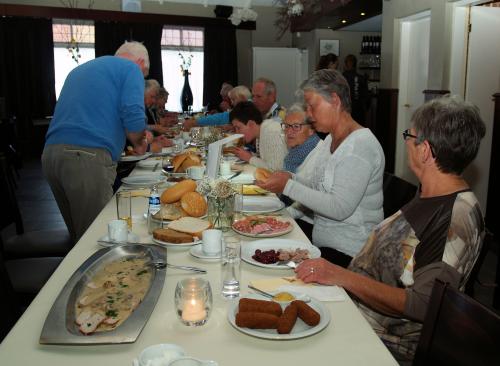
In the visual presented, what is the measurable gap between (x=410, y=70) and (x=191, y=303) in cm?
647

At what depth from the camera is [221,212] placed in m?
1.96

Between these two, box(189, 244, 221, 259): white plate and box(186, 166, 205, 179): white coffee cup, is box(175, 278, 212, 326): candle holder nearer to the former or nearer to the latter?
box(189, 244, 221, 259): white plate

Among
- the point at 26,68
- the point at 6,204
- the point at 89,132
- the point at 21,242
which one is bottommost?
the point at 21,242

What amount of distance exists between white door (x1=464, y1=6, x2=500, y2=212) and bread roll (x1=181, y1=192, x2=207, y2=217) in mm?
3790

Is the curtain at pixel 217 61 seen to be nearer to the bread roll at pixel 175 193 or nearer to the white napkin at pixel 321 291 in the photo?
the bread roll at pixel 175 193

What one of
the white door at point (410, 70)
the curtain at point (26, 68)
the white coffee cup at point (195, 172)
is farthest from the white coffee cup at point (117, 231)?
the curtain at point (26, 68)

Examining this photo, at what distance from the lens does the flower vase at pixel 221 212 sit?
1948 millimetres

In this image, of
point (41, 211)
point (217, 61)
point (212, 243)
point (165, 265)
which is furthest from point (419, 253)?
point (217, 61)

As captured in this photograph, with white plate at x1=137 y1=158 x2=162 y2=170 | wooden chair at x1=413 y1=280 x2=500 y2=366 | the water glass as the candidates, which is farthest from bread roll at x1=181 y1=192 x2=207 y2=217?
white plate at x1=137 y1=158 x2=162 y2=170

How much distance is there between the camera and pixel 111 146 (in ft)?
10.1

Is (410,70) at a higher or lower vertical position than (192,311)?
higher

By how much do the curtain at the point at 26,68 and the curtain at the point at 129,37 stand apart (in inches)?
36.4

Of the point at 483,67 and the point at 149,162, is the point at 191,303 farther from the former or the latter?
the point at 483,67

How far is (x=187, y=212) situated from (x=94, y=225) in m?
0.38
